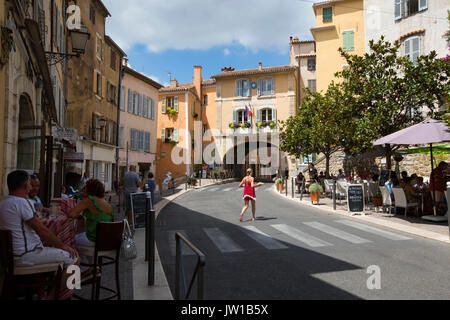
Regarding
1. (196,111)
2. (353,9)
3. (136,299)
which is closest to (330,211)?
(136,299)

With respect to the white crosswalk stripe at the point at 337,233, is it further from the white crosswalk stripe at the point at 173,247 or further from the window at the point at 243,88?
the window at the point at 243,88

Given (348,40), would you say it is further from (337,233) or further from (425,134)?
(337,233)

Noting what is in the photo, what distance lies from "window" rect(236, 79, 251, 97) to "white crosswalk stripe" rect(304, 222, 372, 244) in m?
30.0

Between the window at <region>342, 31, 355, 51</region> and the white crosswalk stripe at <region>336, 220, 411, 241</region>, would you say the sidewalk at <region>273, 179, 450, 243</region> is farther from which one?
the window at <region>342, 31, 355, 51</region>

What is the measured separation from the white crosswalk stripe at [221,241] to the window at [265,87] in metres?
30.4

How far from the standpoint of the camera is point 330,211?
1208 cm

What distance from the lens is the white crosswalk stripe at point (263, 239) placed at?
6.86m

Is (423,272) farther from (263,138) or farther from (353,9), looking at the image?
(263,138)

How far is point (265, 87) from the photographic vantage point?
37562 mm

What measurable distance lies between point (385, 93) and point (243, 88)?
2561 centimetres

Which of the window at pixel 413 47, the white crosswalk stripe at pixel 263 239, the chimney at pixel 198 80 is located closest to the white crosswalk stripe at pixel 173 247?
the white crosswalk stripe at pixel 263 239

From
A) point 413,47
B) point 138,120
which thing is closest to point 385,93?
point 413,47
